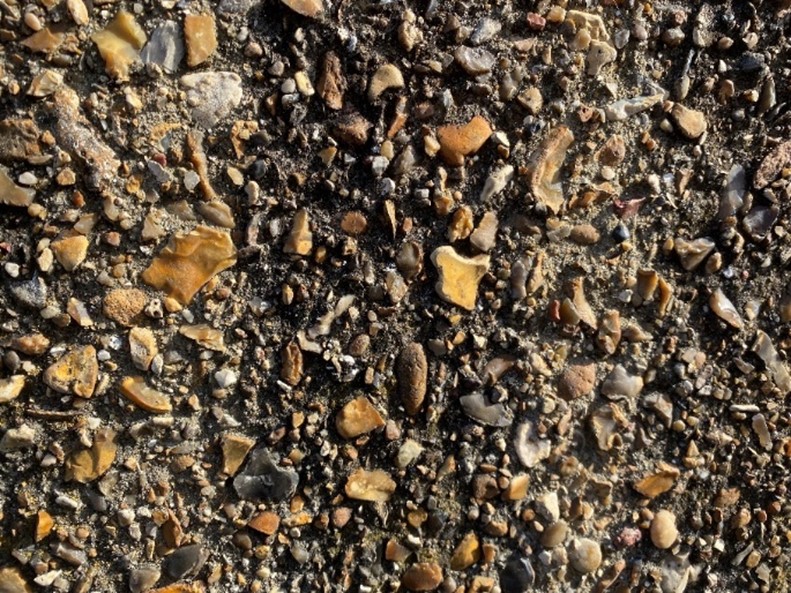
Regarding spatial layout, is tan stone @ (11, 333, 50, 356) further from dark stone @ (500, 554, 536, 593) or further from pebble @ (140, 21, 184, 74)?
dark stone @ (500, 554, 536, 593)

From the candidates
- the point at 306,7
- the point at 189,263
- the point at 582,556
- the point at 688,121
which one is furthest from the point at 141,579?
the point at 688,121

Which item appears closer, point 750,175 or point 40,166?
point 40,166

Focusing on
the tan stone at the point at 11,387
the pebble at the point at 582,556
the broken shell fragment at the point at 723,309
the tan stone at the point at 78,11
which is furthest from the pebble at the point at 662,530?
the tan stone at the point at 78,11

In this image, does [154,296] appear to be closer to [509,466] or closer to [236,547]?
[236,547]

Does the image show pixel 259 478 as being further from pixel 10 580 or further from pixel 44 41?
pixel 44 41

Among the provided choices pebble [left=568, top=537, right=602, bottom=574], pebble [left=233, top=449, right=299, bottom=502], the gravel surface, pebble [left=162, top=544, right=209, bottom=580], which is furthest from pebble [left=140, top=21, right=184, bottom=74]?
pebble [left=568, top=537, right=602, bottom=574]

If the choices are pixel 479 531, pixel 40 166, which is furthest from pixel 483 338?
pixel 40 166
